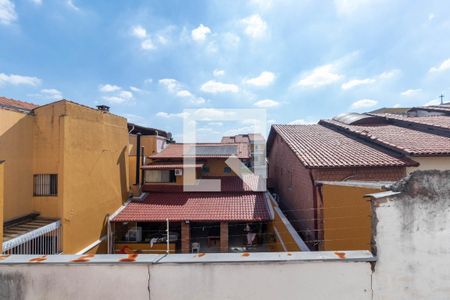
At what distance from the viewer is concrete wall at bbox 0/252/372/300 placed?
2.25m

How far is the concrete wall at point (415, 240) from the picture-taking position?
2305 mm

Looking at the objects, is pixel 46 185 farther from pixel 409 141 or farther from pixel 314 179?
pixel 409 141

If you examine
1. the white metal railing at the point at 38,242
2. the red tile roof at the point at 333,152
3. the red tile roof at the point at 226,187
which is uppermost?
the red tile roof at the point at 333,152

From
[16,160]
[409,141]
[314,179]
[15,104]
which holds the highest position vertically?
[15,104]

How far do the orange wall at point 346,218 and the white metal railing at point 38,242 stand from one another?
982cm

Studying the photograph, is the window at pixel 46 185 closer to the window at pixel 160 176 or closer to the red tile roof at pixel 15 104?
the red tile roof at pixel 15 104

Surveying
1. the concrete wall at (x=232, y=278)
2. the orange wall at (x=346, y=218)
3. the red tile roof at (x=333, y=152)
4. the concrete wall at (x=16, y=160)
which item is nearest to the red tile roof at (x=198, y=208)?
the red tile roof at (x=333, y=152)

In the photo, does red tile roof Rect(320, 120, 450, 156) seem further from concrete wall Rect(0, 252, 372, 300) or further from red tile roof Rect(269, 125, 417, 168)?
concrete wall Rect(0, 252, 372, 300)

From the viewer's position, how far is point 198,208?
13.4 meters

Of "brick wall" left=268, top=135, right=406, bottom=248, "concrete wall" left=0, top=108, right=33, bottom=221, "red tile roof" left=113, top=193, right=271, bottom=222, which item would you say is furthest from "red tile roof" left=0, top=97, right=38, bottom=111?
"brick wall" left=268, top=135, right=406, bottom=248

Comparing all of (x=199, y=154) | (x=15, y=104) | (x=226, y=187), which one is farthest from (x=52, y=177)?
(x=226, y=187)

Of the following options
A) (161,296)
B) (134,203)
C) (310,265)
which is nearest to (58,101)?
(134,203)

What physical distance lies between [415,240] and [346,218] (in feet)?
13.7

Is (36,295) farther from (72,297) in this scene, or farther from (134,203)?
(134,203)
